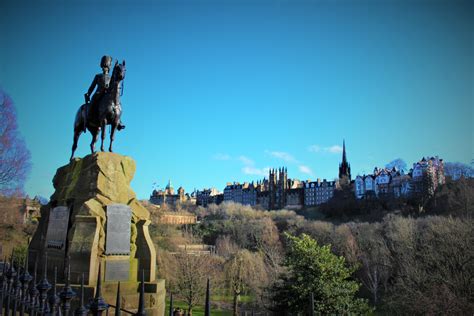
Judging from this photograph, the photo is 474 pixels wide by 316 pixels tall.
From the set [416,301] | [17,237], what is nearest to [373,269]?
[416,301]

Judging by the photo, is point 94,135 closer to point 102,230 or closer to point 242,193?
point 102,230

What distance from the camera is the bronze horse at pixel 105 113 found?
36.0ft

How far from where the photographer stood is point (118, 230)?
1009 centimetres

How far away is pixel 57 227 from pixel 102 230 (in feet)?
5.43

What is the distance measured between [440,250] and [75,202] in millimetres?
24168

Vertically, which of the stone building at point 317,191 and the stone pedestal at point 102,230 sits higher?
the stone building at point 317,191

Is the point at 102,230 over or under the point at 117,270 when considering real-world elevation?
over

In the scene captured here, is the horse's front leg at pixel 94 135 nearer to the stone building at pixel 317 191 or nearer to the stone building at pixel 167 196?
the stone building at pixel 317 191

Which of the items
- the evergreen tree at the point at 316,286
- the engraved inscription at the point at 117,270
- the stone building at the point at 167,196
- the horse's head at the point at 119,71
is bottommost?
the evergreen tree at the point at 316,286

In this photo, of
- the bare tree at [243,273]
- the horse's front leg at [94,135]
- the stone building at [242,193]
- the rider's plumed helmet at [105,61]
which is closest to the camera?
the rider's plumed helmet at [105,61]

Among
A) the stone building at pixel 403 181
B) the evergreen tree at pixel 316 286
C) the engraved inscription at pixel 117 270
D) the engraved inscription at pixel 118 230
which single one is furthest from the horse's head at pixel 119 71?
the stone building at pixel 403 181

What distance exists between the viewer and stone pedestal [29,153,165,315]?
9.44m

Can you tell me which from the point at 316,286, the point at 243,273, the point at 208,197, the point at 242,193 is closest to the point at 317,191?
the point at 242,193

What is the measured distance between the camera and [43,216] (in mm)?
11570
